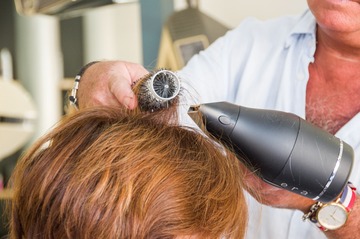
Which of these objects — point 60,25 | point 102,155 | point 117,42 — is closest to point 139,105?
point 102,155

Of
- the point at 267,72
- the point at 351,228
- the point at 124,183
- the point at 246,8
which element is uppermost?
the point at 246,8

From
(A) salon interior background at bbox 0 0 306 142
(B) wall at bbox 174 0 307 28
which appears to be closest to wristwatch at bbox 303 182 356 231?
(B) wall at bbox 174 0 307 28

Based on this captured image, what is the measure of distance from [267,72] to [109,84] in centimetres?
61

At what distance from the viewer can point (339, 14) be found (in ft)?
4.31

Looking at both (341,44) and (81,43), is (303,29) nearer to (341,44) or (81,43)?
(341,44)

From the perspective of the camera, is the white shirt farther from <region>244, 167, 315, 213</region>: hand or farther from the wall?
the wall

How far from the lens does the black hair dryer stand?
992 millimetres

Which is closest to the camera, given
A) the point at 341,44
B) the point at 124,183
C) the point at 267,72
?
the point at 124,183

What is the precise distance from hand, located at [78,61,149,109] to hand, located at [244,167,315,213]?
28cm

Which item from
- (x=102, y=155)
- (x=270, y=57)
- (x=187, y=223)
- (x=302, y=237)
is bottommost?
(x=302, y=237)

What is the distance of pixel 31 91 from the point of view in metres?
4.80

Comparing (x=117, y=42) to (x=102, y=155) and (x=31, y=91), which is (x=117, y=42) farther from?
(x=102, y=155)

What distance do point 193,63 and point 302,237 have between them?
55 cm

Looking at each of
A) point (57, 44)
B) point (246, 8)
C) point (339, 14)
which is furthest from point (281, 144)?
point (57, 44)
